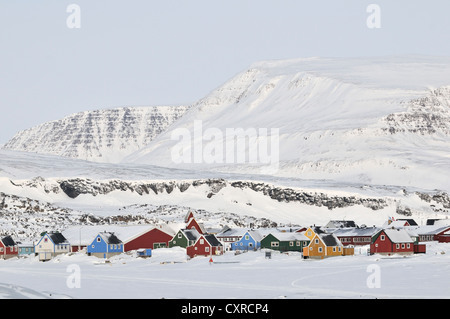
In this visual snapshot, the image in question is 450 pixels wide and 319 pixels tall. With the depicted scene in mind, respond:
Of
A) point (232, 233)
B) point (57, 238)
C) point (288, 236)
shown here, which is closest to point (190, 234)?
point (288, 236)

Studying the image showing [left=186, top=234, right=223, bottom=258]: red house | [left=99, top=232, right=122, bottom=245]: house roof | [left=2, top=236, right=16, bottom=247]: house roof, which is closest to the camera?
[left=186, top=234, right=223, bottom=258]: red house

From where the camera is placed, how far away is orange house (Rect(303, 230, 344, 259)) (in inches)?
4107

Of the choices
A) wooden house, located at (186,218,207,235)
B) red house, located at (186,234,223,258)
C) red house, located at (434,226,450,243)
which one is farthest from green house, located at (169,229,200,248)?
red house, located at (434,226,450,243)

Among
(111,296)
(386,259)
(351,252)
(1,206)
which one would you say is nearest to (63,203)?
(1,206)

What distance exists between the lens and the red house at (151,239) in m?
121

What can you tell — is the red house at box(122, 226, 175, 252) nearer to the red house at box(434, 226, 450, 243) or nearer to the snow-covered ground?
the snow-covered ground

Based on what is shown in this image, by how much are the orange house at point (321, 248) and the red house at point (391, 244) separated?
17.6ft

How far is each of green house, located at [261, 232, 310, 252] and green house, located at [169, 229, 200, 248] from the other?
30.9ft

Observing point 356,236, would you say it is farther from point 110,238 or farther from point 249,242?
point 110,238

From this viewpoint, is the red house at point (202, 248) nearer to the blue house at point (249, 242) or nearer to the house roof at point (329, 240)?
the blue house at point (249, 242)

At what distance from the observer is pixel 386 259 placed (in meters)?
96.2

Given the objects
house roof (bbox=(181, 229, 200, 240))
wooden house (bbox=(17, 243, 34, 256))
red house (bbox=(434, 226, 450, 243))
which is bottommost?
wooden house (bbox=(17, 243, 34, 256))
